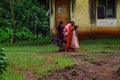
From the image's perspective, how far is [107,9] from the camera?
26.2 meters

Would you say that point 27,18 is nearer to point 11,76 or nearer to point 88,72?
point 88,72

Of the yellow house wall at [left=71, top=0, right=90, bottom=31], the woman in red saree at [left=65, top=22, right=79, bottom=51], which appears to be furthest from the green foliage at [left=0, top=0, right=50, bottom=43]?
the woman in red saree at [left=65, top=22, right=79, bottom=51]

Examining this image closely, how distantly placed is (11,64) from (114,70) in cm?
419

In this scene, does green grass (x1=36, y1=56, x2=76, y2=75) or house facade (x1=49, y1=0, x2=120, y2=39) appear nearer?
green grass (x1=36, y1=56, x2=76, y2=75)

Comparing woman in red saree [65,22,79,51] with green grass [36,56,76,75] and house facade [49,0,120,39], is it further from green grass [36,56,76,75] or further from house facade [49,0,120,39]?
house facade [49,0,120,39]

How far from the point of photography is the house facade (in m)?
26.2

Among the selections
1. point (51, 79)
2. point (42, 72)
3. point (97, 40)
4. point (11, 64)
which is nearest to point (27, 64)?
point (11, 64)

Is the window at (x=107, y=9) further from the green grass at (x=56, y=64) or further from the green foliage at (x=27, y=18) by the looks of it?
the green grass at (x=56, y=64)

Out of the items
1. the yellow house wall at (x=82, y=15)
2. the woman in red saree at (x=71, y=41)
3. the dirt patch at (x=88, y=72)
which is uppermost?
the yellow house wall at (x=82, y=15)

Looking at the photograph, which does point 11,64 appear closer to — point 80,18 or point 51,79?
point 51,79

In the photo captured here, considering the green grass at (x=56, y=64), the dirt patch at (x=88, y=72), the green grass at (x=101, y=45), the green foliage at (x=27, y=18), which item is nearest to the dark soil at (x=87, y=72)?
the dirt patch at (x=88, y=72)

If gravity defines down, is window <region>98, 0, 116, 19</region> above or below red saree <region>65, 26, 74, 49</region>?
above

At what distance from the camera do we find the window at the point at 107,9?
26219 mm

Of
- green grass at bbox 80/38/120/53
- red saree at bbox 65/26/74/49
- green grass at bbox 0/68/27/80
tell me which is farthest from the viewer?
green grass at bbox 80/38/120/53
